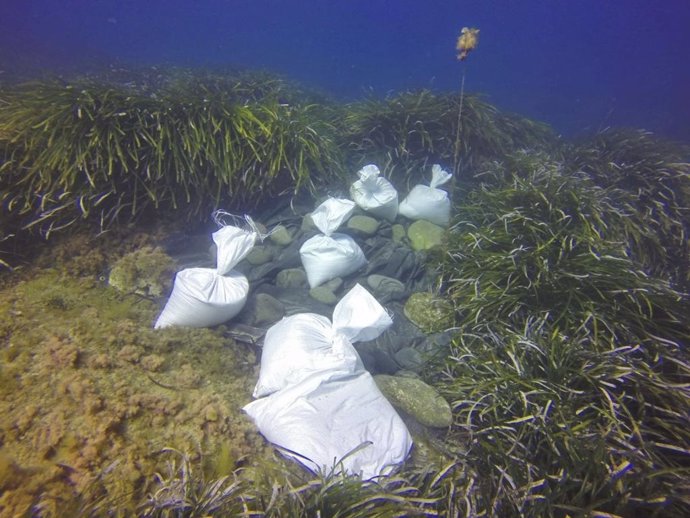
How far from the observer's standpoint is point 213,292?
111 inches

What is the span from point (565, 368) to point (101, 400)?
2.95m

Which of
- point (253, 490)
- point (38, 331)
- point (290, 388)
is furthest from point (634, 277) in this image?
point (38, 331)

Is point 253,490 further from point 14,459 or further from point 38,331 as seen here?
point 38,331

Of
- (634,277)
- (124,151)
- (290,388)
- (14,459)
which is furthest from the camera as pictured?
(124,151)

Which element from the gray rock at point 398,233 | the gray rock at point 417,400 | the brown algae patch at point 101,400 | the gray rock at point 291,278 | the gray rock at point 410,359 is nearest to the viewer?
the brown algae patch at point 101,400

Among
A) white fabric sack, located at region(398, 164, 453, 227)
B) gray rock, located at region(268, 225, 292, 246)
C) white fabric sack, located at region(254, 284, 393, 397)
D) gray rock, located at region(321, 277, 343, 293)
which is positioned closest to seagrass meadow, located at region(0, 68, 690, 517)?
white fabric sack, located at region(398, 164, 453, 227)

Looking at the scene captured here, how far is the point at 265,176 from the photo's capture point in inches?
151

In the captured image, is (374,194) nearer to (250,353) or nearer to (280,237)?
(280,237)

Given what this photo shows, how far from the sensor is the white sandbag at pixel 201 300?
2744mm

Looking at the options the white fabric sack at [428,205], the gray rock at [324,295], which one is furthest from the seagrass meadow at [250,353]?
the gray rock at [324,295]

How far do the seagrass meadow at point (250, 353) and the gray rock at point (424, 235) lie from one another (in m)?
0.19

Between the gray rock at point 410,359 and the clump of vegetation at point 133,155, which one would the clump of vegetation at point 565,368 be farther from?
the clump of vegetation at point 133,155

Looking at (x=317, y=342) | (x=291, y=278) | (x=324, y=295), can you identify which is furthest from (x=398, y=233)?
(x=317, y=342)

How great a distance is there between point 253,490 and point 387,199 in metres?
3.19
